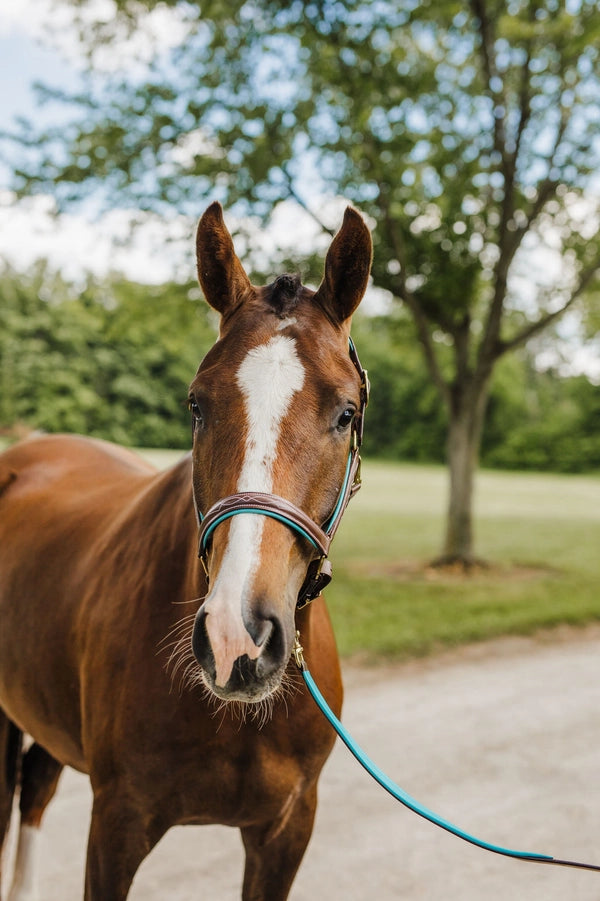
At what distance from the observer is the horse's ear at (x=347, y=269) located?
1.81 metres

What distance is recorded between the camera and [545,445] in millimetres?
41531

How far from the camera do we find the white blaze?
132cm

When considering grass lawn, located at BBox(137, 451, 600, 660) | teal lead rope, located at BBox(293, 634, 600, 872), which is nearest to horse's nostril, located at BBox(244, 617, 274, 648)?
teal lead rope, located at BBox(293, 634, 600, 872)

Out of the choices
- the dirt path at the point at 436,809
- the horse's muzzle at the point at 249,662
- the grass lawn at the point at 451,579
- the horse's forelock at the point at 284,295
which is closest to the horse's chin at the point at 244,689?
the horse's muzzle at the point at 249,662

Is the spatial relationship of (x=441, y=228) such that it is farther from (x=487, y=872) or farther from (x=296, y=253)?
(x=487, y=872)

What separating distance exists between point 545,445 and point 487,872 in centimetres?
4062

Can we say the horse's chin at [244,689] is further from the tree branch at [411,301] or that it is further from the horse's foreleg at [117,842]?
the tree branch at [411,301]

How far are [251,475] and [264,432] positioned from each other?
10 centimetres

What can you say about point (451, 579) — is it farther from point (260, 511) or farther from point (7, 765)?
point (260, 511)

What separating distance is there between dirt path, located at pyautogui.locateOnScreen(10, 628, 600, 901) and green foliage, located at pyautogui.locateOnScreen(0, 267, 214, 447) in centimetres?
1222

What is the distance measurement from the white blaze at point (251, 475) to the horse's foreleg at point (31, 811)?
209 centimetres

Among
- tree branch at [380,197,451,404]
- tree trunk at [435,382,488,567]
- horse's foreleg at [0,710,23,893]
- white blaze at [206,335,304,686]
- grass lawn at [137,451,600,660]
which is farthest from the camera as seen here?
tree trunk at [435,382,488,567]

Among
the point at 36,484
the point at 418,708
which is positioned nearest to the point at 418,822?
the point at 418,708

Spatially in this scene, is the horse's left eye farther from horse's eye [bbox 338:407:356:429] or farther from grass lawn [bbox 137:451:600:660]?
grass lawn [bbox 137:451:600:660]
